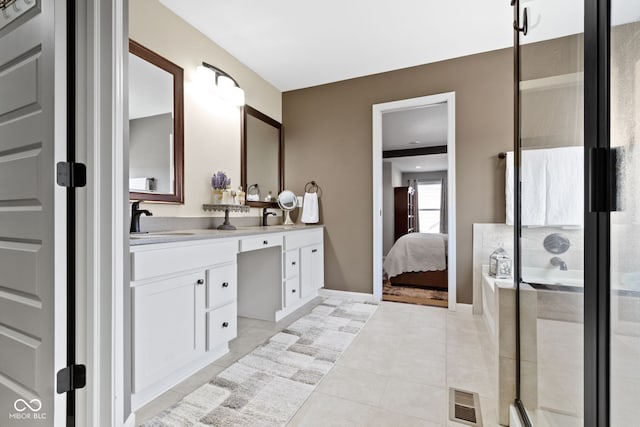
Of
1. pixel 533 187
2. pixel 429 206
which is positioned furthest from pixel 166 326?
pixel 429 206

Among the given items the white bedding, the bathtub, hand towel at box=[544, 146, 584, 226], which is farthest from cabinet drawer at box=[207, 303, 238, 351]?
the white bedding

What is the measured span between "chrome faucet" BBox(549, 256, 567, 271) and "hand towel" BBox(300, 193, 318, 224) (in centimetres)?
259

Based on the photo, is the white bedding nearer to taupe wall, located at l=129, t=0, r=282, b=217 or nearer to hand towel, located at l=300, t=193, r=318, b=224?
hand towel, located at l=300, t=193, r=318, b=224

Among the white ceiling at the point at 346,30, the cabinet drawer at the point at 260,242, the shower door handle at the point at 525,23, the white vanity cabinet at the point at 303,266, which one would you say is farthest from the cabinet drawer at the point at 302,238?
the shower door handle at the point at 525,23

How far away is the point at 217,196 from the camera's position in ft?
8.46

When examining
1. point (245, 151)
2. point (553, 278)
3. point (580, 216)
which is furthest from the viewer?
point (245, 151)

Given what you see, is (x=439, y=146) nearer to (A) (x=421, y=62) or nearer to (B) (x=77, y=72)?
(A) (x=421, y=62)

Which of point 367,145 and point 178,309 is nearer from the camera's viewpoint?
point 178,309

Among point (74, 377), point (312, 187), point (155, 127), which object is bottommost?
point (74, 377)

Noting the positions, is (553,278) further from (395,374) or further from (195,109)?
(195,109)

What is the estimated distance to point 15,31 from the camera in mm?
1188

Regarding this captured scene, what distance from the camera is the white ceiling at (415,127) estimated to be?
13.4 feet

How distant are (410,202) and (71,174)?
7.60 m

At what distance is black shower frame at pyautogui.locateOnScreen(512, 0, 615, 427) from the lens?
0.64 meters
